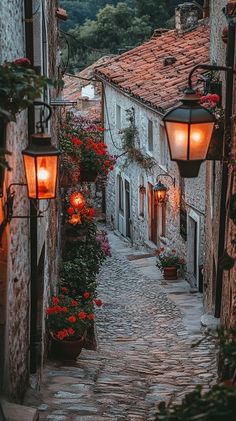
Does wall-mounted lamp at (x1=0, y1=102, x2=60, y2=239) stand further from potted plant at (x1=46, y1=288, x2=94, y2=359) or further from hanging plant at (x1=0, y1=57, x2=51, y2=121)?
potted plant at (x1=46, y1=288, x2=94, y2=359)

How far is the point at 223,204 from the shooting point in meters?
10.3

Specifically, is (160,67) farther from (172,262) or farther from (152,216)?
(172,262)

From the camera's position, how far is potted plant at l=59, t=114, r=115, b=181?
14.5 meters

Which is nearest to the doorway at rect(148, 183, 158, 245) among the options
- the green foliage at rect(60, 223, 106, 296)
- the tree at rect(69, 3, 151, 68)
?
the green foliage at rect(60, 223, 106, 296)

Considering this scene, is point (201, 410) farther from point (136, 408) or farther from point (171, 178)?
point (171, 178)

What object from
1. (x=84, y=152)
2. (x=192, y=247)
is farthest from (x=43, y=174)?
(x=192, y=247)

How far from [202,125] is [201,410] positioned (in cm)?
316

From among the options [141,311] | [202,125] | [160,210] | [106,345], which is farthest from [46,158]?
[160,210]

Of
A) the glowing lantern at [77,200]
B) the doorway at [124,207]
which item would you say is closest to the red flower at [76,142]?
the glowing lantern at [77,200]

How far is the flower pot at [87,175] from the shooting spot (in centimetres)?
1514

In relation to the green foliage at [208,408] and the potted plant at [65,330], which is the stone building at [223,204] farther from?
the green foliage at [208,408]

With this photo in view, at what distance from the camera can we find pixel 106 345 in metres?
12.6

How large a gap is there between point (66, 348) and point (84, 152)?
17.5 ft

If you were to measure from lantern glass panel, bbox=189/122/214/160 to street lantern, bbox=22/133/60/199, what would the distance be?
103 cm
